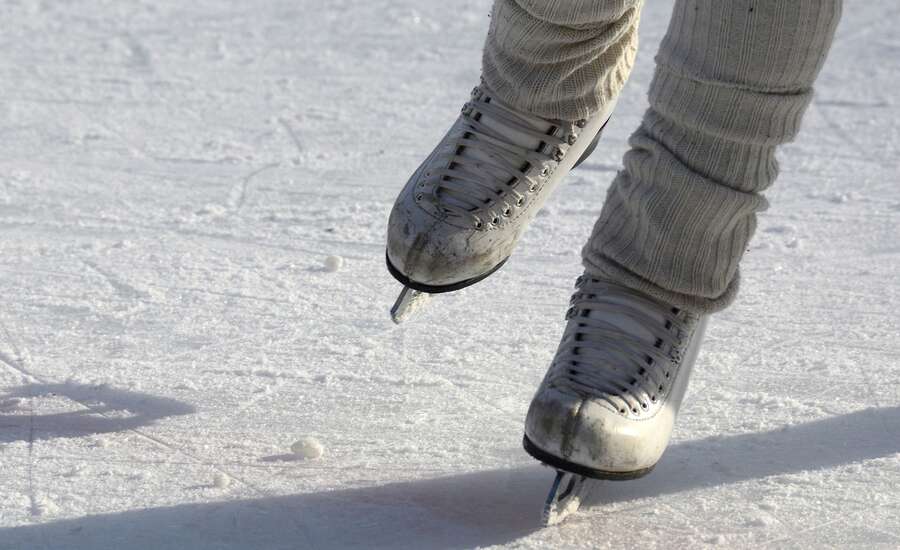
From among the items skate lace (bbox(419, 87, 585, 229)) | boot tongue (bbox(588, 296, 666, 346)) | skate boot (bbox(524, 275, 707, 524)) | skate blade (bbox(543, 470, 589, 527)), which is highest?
skate lace (bbox(419, 87, 585, 229))

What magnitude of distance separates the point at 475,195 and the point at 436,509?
1.22 feet

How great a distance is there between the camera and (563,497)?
125 centimetres

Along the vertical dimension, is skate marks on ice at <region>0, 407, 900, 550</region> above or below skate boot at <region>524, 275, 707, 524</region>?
below

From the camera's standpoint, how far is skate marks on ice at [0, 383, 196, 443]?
56.4 inches

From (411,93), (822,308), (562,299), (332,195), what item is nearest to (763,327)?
(822,308)

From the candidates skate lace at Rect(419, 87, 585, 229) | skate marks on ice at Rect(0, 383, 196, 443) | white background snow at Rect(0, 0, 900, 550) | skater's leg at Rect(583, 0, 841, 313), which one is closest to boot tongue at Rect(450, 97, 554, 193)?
skate lace at Rect(419, 87, 585, 229)

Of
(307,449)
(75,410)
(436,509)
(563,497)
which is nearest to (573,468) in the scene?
(563,497)

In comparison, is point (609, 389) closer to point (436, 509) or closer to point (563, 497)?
point (563, 497)

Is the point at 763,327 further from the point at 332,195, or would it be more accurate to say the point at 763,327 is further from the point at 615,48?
the point at 332,195

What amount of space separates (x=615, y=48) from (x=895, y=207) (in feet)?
3.16

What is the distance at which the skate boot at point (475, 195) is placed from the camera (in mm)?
1413

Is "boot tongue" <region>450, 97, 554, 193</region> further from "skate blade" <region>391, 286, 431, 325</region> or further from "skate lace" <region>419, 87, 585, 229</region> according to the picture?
"skate blade" <region>391, 286, 431, 325</region>

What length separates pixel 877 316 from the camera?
179 centimetres

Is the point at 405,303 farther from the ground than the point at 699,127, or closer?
closer
